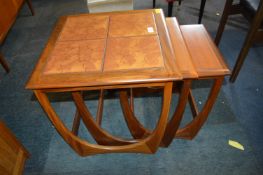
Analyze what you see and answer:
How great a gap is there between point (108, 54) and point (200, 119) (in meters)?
0.65

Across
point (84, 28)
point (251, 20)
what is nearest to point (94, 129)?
point (84, 28)

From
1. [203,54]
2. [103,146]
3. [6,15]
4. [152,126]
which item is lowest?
[152,126]

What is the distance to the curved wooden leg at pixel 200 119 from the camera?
3.44 feet

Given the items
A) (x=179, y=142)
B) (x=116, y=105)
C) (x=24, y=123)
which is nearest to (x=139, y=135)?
(x=179, y=142)

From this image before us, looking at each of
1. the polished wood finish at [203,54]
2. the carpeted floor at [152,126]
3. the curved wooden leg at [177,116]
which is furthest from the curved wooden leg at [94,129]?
the polished wood finish at [203,54]

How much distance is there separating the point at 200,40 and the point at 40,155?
3.95 ft

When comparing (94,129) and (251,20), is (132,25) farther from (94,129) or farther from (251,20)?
(251,20)

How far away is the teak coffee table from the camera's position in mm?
831

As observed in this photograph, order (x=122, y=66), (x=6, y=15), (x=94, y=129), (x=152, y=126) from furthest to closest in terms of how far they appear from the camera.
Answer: (x=6, y=15) → (x=152, y=126) → (x=94, y=129) → (x=122, y=66)

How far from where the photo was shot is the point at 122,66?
2.83 feet

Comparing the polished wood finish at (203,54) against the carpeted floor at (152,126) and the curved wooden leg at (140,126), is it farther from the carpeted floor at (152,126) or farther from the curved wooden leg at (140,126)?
the carpeted floor at (152,126)

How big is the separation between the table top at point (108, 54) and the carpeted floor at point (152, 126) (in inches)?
25.2

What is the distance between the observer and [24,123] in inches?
59.4

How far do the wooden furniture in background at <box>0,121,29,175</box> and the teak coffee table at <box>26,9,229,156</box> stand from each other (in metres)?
0.27
